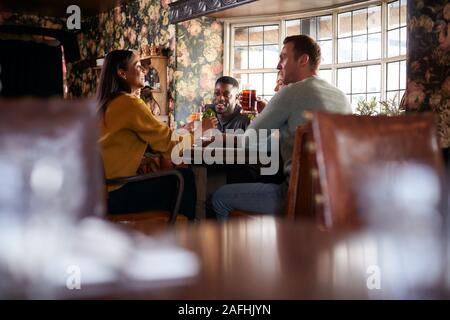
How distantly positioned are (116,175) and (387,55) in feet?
15.0

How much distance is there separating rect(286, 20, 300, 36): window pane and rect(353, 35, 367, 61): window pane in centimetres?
87

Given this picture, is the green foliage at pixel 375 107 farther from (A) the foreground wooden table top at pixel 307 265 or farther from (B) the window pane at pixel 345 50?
(A) the foreground wooden table top at pixel 307 265

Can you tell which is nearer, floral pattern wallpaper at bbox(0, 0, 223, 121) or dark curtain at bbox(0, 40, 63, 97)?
dark curtain at bbox(0, 40, 63, 97)

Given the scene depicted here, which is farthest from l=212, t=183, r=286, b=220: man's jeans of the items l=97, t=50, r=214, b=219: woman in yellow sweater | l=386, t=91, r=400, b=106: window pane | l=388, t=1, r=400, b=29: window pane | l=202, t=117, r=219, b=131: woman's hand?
l=388, t=1, r=400, b=29: window pane

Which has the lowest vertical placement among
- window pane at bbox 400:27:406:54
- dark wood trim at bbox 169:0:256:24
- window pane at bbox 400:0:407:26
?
window pane at bbox 400:27:406:54

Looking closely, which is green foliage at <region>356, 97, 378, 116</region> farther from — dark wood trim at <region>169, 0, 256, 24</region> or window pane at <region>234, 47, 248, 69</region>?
window pane at <region>234, 47, 248, 69</region>

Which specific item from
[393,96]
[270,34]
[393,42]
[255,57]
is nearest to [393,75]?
[393,96]

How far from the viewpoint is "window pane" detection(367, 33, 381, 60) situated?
20.9 feet

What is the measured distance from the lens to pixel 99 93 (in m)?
2.65

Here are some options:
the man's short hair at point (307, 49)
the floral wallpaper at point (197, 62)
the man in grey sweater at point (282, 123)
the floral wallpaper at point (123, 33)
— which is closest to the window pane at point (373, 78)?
the floral wallpaper at point (197, 62)

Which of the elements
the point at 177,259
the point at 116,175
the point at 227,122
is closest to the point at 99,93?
the point at 116,175

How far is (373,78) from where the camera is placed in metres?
6.44

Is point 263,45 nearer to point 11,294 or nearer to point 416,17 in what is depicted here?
point 416,17

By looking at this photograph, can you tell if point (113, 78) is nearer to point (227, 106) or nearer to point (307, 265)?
point (307, 265)
